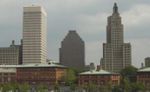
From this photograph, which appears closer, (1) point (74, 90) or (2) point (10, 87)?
(2) point (10, 87)

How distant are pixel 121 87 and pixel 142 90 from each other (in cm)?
605

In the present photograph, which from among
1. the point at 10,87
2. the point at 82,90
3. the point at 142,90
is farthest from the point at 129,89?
the point at 10,87

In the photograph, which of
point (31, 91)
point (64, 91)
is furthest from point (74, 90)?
point (31, 91)

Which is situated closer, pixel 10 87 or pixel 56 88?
pixel 10 87

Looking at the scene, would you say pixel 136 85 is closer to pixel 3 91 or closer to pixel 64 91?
pixel 64 91

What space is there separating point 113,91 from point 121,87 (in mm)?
3349

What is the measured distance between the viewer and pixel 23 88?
154 meters

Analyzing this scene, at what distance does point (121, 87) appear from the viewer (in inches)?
6132

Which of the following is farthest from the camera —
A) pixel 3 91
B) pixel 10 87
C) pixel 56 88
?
pixel 56 88

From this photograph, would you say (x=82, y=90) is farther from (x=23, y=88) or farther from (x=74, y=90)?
(x=23, y=88)

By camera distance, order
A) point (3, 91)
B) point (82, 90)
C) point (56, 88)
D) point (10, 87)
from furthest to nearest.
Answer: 1. point (56, 88)
2. point (82, 90)
3. point (10, 87)
4. point (3, 91)

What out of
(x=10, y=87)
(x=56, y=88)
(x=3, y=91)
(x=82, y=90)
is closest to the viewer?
A: (x=3, y=91)

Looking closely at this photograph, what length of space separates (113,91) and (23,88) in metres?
24.0

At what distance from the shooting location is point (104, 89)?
518 feet
